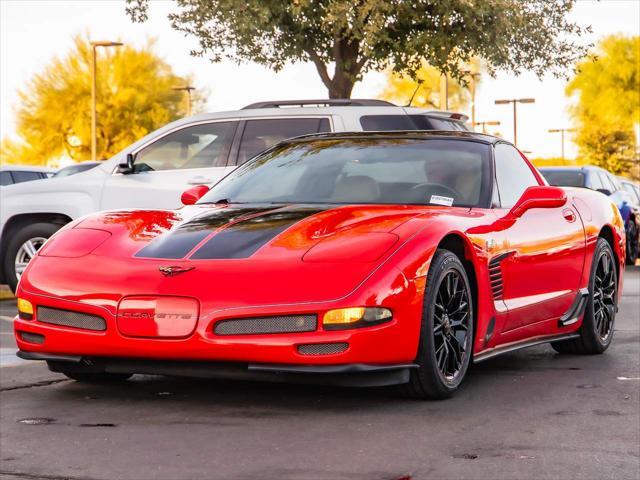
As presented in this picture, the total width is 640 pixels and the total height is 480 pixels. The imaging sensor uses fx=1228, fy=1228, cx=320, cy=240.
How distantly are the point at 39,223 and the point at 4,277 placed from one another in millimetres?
633

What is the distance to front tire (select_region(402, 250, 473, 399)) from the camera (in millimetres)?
5621

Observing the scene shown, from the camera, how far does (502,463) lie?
178 inches

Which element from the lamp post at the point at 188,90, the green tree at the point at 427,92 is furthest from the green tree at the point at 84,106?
the green tree at the point at 427,92

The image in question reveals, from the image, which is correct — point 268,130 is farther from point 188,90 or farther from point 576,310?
point 188,90

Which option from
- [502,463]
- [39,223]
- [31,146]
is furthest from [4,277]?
[31,146]

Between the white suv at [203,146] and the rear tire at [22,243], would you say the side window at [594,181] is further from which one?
the rear tire at [22,243]

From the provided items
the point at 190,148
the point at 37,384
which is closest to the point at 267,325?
the point at 37,384

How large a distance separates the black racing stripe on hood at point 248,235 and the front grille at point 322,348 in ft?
1.76

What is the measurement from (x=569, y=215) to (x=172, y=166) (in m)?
4.83

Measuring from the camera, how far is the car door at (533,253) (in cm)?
659

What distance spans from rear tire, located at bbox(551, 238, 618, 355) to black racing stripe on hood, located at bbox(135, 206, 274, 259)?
8.34 ft

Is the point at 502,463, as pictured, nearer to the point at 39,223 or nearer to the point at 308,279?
the point at 308,279

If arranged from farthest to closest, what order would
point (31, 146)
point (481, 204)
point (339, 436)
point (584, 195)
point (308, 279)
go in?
point (31, 146)
point (584, 195)
point (481, 204)
point (308, 279)
point (339, 436)

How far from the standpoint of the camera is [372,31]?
2133cm
